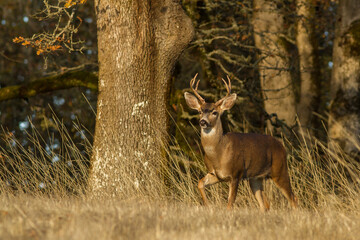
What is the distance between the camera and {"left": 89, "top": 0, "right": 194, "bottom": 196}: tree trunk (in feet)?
23.2

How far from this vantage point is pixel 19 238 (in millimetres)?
3869

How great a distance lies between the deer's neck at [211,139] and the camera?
21.2ft

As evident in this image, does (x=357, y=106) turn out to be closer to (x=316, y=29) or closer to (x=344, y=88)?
(x=344, y=88)

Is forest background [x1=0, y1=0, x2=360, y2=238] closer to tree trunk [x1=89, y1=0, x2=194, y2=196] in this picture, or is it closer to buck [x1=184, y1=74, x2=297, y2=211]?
tree trunk [x1=89, y1=0, x2=194, y2=196]

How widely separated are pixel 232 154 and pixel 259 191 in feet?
3.45

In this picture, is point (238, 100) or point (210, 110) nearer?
point (210, 110)

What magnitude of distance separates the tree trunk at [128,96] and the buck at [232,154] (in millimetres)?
692

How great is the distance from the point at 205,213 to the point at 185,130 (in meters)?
4.79

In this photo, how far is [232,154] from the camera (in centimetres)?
645

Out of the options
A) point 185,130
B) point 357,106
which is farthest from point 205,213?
point 357,106

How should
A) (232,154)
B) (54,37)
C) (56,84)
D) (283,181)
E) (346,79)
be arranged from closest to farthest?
(232,154)
(283,181)
(54,37)
(56,84)
(346,79)

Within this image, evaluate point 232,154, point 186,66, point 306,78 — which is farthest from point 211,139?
point 186,66

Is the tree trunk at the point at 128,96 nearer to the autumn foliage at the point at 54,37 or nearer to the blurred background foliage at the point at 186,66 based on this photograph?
the blurred background foliage at the point at 186,66

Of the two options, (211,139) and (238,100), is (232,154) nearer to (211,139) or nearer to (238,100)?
(211,139)
